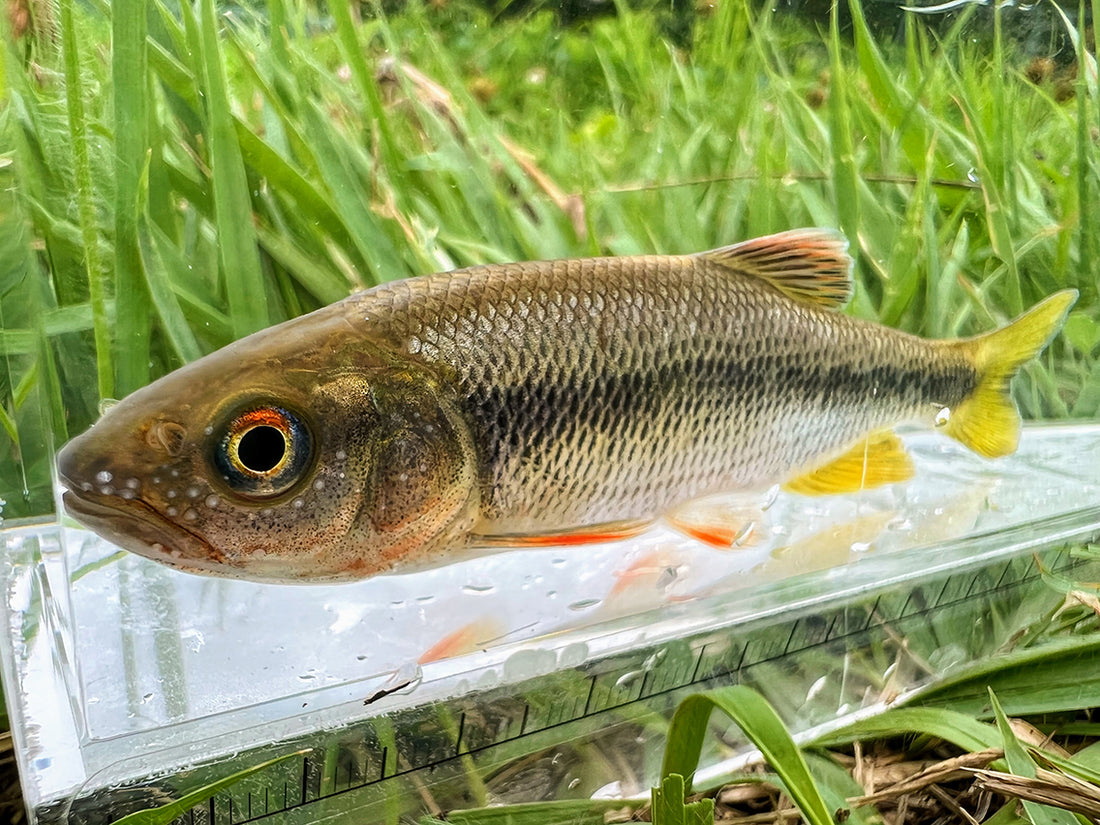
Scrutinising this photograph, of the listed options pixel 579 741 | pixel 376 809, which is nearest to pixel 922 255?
pixel 579 741

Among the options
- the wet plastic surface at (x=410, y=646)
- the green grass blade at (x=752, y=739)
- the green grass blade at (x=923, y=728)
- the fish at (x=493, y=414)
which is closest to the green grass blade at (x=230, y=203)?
the fish at (x=493, y=414)

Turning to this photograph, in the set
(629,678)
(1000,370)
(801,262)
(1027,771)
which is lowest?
(1027,771)

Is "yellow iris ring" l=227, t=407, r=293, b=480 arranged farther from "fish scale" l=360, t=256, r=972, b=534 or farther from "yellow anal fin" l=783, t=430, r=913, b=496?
"yellow anal fin" l=783, t=430, r=913, b=496

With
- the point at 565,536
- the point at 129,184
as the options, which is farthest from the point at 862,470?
the point at 129,184

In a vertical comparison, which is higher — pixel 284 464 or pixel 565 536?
pixel 284 464

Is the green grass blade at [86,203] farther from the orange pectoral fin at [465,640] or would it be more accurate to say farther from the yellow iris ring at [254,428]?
the orange pectoral fin at [465,640]

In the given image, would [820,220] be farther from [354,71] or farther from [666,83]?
[354,71]

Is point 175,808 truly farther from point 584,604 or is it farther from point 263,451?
point 584,604

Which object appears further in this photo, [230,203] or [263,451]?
[230,203]
